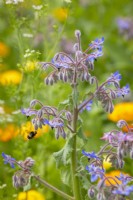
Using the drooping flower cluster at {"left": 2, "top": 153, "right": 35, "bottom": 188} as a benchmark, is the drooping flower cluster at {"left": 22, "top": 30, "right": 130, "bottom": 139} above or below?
above

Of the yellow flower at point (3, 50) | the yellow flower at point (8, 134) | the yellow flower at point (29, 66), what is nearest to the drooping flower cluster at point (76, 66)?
the yellow flower at point (29, 66)

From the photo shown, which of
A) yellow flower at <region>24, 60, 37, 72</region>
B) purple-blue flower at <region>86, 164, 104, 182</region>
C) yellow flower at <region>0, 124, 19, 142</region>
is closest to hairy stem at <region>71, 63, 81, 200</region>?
purple-blue flower at <region>86, 164, 104, 182</region>

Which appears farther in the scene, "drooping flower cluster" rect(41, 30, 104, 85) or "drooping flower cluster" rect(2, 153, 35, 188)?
"drooping flower cluster" rect(2, 153, 35, 188)

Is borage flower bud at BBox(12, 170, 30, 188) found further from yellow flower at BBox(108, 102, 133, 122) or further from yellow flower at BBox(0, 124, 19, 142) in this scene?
yellow flower at BBox(108, 102, 133, 122)

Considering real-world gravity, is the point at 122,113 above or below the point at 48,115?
above

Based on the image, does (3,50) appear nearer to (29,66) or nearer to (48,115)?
(29,66)

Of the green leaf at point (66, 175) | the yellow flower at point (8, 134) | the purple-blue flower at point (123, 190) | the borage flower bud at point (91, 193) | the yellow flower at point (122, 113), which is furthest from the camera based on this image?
the yellow flower at point (122, 113)

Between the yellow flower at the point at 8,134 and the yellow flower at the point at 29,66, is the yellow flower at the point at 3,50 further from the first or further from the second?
the yellow flower at the point at 29,66

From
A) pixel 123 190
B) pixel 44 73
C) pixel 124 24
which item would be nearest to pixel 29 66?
pixel 44 73
